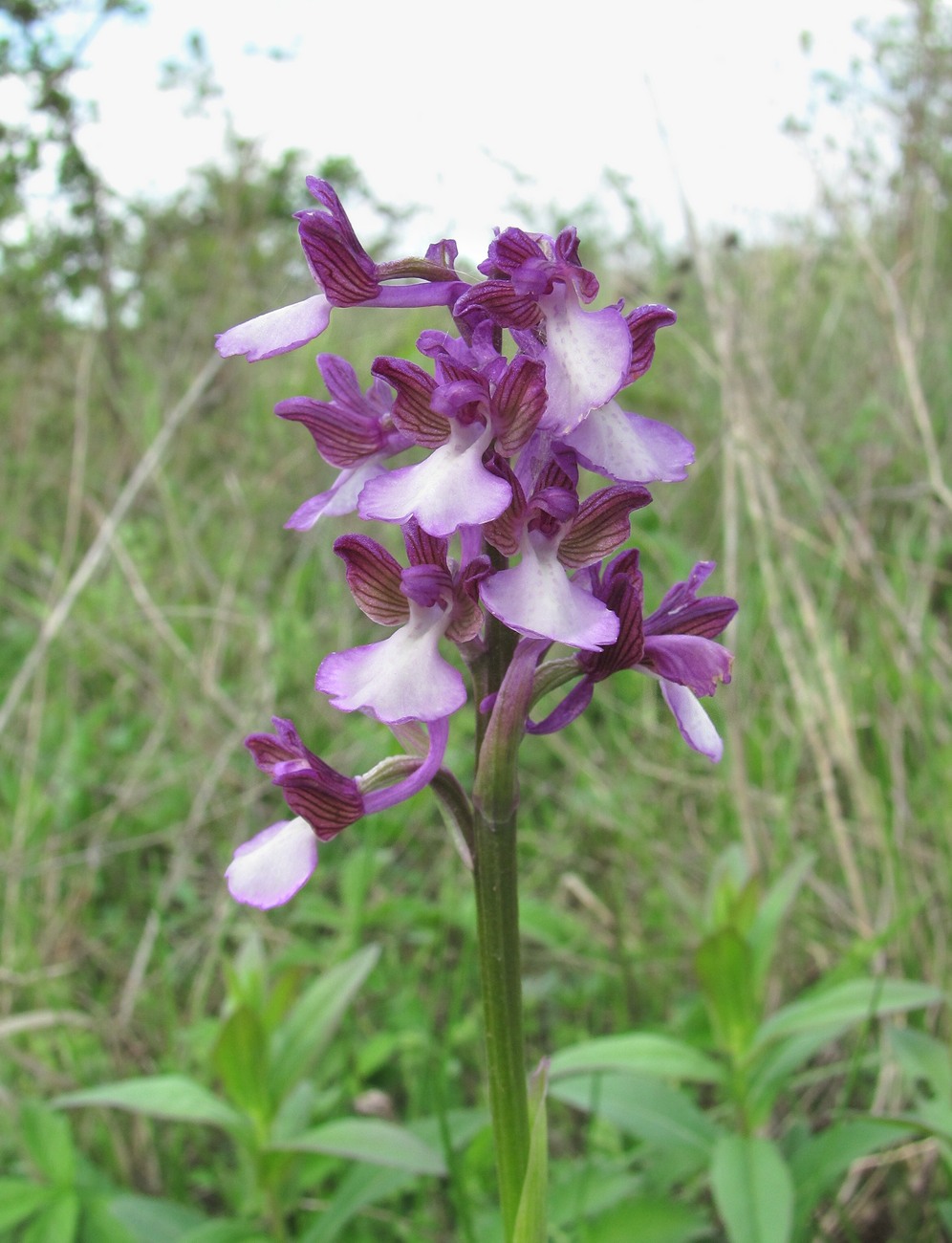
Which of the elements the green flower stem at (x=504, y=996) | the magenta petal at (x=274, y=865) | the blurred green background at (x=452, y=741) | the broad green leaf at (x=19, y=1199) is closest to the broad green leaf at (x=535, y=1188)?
the green flower stem at (x=504, y=996)

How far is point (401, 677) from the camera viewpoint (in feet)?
3.06

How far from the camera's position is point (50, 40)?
13.0 feet

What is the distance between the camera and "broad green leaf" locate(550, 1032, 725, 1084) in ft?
5.02

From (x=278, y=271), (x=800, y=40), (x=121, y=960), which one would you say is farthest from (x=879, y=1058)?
(x=278, y=271)

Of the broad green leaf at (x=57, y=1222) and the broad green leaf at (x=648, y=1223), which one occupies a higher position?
the broad green leaf at (x=57, y=1222)

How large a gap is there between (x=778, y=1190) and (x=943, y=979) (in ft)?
2.63

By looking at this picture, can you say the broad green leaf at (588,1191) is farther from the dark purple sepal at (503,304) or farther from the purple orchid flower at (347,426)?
the dark purple sepal at (503,304)

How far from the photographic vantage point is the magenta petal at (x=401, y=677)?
0.90 m

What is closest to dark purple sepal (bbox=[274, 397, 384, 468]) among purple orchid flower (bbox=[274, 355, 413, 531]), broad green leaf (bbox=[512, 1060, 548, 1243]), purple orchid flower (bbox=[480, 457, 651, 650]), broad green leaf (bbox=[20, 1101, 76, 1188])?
purple orchid flower (bbox=[274, 355, 413, 531])

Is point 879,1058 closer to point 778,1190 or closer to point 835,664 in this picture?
point 778,1190

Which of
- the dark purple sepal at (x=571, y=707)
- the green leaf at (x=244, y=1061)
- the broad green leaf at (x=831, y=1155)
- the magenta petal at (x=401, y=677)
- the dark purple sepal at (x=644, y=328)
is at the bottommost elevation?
the broad green leaf at (x=831, y=1155)

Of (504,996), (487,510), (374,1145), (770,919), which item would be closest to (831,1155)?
(770,919)

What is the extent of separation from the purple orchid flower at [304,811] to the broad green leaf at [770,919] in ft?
A: 3.08

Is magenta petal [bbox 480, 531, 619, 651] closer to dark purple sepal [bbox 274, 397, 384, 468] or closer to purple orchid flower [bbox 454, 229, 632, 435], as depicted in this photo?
purple orchid flower [bbox 454, 229, 632, 435]
